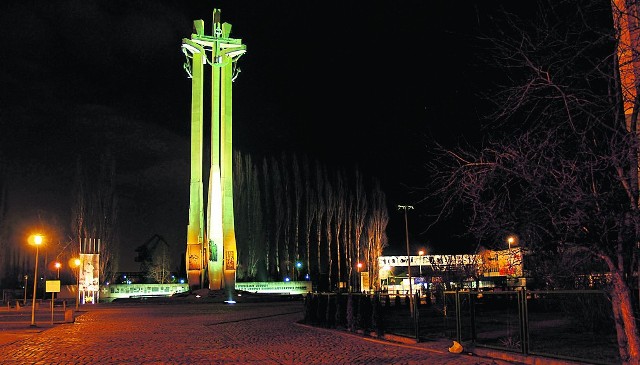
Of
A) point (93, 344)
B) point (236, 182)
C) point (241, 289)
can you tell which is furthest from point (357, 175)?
point (93, 344)

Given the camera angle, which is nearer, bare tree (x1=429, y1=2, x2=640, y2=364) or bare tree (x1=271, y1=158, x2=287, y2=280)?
bare tree (x1=429, y1=2, x2=640, y2=364)

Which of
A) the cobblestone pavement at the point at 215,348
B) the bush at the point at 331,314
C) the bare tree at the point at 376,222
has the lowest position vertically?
the cobblestone pavement at the point at 215,348

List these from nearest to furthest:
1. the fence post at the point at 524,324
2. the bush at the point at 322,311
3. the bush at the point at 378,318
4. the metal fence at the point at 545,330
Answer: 1. the fence post at the point at 524,324
2. the metal fence at the point at 545,330
3. the bush at the point at 378,318
4. the bush at the point at 322,311

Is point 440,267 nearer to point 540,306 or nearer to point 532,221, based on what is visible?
point 540,306

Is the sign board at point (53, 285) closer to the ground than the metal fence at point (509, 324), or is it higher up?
higher up

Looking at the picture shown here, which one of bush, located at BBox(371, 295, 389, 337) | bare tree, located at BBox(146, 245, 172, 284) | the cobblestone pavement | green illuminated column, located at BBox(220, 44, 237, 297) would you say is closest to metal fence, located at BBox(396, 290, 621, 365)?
bush, located at BBox(371, 295, 389, 337)

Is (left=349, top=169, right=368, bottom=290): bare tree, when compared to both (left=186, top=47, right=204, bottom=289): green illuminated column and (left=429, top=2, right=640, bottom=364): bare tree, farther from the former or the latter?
(left=429, top=2, right=640, bottom=364): bare tree

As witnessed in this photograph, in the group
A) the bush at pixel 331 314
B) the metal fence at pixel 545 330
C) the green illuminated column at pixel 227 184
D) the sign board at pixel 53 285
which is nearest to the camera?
the metal fence at pixel 545 330

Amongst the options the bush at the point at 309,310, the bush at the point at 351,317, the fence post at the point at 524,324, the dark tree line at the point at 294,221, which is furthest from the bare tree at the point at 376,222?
the fence post at the point at 524,324

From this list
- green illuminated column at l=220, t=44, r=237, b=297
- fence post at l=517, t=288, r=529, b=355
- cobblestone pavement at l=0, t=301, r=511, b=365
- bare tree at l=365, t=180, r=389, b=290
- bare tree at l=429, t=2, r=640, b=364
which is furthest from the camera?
bare tree at l=365, t=180, r=389, b=290

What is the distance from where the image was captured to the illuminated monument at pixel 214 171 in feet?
211

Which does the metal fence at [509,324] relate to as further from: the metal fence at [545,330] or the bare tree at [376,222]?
the bare tree at [376,222]

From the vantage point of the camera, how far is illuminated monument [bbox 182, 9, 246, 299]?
64438mm

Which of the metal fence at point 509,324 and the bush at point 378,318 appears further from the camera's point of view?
the bush at point 378,318
